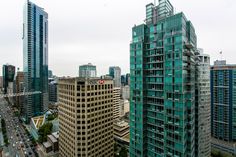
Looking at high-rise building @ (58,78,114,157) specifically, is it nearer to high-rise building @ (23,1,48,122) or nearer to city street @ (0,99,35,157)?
city street @ (0,99,35,157)

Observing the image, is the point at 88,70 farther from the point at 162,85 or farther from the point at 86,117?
the point at 162,85

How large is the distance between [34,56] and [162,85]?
472ft

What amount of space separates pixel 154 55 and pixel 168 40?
17.9 feet

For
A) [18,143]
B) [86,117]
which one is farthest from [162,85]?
[18,143]

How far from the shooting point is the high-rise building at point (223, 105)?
10088cm

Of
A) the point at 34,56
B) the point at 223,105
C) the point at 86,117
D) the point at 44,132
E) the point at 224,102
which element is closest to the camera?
the point at 86,117

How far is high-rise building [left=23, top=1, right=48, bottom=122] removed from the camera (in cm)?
15150

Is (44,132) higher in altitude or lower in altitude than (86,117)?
lower

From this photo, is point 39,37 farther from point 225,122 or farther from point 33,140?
point 225,122

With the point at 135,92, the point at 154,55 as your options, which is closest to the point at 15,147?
the point at 135,92

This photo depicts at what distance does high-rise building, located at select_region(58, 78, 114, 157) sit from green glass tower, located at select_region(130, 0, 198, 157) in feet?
65.7

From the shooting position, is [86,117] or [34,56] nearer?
[86,117]

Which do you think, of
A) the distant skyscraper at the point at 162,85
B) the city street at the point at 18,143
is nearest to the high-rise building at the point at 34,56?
the city street at the point at 18,143

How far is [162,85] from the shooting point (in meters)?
41.5
